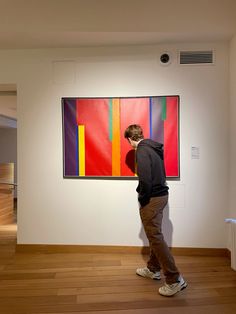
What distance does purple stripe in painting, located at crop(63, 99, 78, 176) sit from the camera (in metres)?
3.20

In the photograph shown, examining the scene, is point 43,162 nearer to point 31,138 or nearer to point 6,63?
point 31,138

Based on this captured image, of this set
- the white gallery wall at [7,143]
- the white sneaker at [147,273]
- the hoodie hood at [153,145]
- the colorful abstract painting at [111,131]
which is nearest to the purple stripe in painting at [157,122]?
the colorful abstract painting at [111,131]

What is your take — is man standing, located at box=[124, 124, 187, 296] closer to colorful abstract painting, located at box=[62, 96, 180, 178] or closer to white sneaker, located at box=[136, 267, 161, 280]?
white sneaker, located at box=[136, 267, 161, 280]

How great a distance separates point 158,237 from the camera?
7.54ft

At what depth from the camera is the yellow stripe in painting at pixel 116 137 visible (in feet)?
10.3

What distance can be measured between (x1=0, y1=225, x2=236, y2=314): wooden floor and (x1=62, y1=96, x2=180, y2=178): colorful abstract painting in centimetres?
99

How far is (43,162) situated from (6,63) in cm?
129

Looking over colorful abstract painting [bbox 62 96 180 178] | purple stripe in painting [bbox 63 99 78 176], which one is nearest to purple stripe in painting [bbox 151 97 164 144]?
colorful abstract painting [bbox 62 96 180 178]

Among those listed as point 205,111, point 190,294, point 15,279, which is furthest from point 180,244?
point 15,279

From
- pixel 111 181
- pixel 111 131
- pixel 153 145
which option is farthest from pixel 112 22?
pixel 111 181

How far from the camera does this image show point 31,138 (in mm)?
3248

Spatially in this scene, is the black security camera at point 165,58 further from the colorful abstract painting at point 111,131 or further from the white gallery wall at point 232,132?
the white gallery wall at point 232,132

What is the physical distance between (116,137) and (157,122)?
51 cm

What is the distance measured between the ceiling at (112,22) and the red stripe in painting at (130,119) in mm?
693
